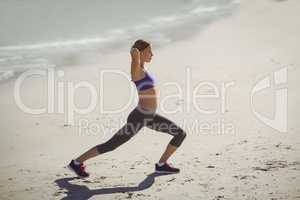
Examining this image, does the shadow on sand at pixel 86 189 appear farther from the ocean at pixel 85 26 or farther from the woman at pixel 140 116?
the ocean at pixel 85 26

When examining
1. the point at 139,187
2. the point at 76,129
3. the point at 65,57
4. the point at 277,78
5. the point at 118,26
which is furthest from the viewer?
the point at 118,26

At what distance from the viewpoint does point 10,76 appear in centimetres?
1064

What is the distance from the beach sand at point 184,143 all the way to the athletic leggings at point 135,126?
0.42m

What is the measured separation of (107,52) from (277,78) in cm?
406

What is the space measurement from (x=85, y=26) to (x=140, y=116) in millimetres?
8962

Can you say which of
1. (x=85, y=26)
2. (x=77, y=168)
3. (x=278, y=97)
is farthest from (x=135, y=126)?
(x=85, y=26)

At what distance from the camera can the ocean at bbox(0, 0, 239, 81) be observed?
40.1 ft

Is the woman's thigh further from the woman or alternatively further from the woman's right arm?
the woman's right arm

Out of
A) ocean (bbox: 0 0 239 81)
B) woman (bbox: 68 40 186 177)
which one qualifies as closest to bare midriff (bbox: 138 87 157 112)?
woman (bbox: 68 40 186 177)

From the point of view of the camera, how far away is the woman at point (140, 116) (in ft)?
20.4

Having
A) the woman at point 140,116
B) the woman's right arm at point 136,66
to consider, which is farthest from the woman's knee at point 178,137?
the woman's right arm at point 136,66

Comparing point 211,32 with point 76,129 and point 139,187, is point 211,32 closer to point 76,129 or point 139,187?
point 76,129

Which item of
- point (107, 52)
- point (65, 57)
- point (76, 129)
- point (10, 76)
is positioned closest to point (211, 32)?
point (107, 52)

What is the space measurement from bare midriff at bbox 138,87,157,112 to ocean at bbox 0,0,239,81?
4.94m
